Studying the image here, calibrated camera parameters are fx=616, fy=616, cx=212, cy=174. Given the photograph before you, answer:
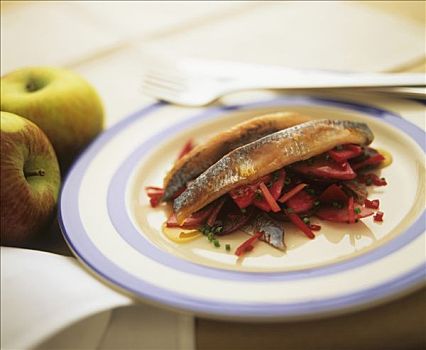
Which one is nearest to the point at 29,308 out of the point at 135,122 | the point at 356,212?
the point at 356,212

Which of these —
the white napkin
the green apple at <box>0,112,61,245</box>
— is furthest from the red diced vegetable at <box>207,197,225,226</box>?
the green apple at <box>0,112,61,245</box>

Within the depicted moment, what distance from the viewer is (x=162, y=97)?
186cm

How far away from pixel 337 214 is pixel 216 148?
322 mm

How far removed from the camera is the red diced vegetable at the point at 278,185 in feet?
4.24

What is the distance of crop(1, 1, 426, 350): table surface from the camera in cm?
216

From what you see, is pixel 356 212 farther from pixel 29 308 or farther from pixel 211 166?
pixel 29 308

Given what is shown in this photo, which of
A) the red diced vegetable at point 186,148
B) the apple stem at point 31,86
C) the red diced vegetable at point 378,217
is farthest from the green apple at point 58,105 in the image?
the red diced vegetable at point 378,217

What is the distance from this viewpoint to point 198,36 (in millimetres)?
2582

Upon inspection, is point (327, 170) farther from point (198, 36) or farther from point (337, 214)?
point (198, 36)

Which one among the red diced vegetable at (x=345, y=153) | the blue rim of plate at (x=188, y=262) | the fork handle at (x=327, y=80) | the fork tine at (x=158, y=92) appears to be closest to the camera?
the blue rim of plate at (x=188, y=262)

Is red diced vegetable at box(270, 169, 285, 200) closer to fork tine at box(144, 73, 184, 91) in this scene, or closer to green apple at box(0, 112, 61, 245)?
green apple at box(0, 112, 61, 245)

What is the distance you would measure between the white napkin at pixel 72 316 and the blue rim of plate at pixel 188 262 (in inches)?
1.8

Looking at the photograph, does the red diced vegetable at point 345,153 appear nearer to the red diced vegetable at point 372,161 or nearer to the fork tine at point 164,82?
the red diced vegetable at point 372,161

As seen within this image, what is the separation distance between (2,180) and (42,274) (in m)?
0.22
